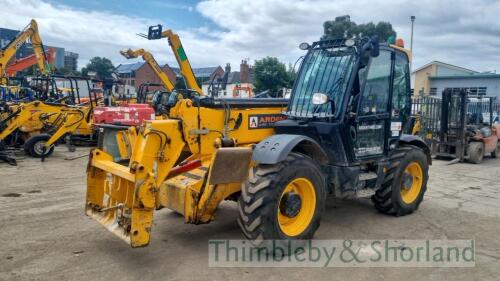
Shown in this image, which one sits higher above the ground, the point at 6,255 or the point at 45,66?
the point at 45,66

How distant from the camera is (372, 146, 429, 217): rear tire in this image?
6.09m

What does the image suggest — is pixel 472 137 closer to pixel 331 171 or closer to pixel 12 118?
pixel 331 171

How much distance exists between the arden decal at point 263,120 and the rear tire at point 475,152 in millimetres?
9111

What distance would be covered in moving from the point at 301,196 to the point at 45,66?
16.7 meters

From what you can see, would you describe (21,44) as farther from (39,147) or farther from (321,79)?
(321,79)

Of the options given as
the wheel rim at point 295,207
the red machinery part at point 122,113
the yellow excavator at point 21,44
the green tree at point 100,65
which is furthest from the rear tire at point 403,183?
the green tree at point 100,65

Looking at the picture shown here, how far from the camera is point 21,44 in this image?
57.2 ft

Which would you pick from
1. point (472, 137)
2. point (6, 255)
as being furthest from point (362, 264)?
point (472, 137)

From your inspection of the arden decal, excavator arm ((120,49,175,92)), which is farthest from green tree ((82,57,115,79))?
the arden decal

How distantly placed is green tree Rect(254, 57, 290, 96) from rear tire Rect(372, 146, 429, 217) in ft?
79.1

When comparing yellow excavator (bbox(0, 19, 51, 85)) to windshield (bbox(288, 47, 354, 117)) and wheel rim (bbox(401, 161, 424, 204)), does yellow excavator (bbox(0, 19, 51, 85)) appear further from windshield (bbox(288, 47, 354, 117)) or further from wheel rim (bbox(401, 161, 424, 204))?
wheel rim (bbox(401, 161, 424, 204))

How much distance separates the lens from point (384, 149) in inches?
241

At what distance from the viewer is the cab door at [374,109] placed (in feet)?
18.2

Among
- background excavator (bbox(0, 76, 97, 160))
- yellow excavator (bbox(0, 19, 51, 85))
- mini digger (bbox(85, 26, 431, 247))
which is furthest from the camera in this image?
yellow excavator (bbox(0, 19, 51, 85))
